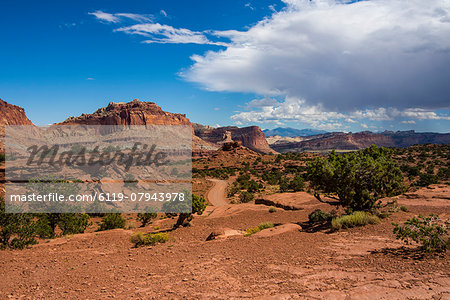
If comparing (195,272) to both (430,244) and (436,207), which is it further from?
(436,207)

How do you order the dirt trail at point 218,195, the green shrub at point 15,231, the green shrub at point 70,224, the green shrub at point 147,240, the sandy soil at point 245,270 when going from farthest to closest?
1. the dirt trail at point 218,195
2. the green shrub at point 70,224
3. the green shrub at point 147,240
4. the green shrub at point 15,231
5. the sandy soil at point 245,270

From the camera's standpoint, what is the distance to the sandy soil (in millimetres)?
6934

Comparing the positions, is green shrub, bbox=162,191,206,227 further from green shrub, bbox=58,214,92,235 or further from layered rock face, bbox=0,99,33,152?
layered rock face, bbox=0,99,33,152

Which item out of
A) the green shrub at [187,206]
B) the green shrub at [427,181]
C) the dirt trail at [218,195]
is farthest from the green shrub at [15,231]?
the green shrub at [427,181]

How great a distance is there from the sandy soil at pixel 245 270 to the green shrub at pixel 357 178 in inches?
97.6

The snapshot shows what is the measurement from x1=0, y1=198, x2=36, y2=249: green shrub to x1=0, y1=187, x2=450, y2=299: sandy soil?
1.24 meters

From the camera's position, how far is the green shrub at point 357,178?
50.2ft

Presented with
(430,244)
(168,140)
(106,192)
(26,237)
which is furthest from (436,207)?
(168,140)

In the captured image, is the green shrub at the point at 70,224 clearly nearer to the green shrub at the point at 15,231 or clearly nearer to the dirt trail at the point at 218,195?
the green shrub at the point at 15,231

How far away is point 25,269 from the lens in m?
10.4

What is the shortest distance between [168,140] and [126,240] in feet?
483

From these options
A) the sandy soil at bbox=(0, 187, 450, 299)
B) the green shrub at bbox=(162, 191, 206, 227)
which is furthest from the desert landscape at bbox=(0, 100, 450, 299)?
the green shrub at bbox=(162, 191, 206, 227)

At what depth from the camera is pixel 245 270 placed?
351 inches

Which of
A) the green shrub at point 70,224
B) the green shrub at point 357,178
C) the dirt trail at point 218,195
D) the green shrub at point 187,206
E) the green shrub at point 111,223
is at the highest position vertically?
the green shrub at point 357,178
